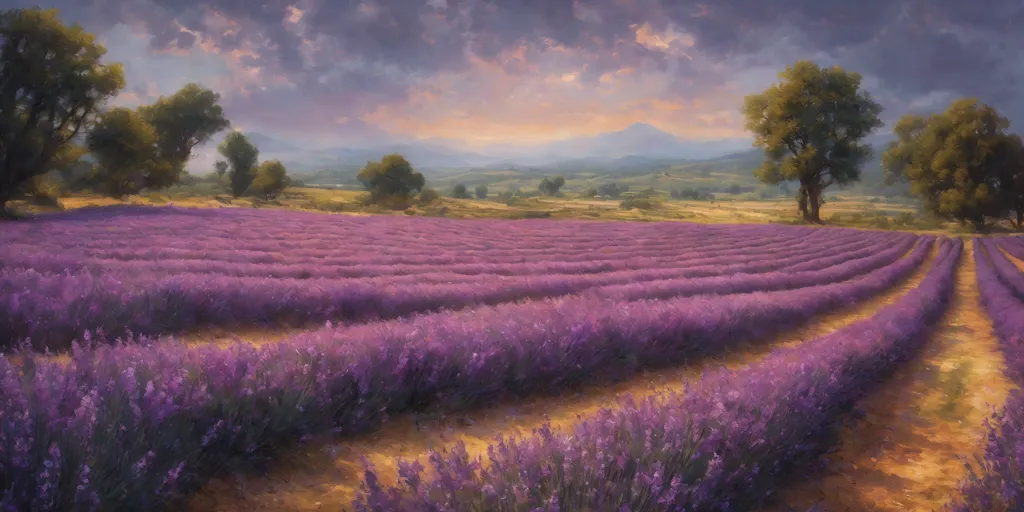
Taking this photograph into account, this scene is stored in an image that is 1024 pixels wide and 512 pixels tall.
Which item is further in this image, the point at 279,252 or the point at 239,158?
the point at 239,158

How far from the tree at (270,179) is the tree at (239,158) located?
144 cm

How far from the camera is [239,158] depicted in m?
47.7

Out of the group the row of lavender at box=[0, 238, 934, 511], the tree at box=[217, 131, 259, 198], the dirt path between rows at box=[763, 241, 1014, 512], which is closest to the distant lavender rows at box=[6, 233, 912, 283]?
the row of lavender at box=[0, 238, 934, 511]

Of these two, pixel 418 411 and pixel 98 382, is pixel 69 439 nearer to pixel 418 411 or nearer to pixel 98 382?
pixel 98 382

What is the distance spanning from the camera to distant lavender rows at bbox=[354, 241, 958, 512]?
5.73ft

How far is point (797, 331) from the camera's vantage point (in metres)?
7.04

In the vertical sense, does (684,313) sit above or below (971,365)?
above

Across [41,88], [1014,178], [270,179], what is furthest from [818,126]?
[270,179]

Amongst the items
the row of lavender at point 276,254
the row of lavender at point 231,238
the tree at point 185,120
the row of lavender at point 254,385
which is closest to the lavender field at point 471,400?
the row of lavender at point 254,385

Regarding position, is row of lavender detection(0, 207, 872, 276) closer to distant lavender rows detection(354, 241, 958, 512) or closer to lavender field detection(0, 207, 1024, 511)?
lavender field detection(0, 207, 1024, 511)

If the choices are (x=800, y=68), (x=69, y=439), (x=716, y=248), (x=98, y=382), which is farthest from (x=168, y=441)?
(x=800, y=68)

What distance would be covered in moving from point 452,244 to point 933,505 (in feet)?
46.2

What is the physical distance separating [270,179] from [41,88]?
30705mm

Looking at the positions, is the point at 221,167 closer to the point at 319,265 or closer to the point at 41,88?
the point at 41,88
